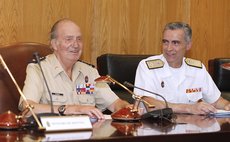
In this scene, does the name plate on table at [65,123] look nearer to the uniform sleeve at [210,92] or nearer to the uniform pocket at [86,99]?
the uniform pocket at [86,99]

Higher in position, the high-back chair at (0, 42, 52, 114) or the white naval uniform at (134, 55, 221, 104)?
the high-back chair at (0, 42, 52, 114)

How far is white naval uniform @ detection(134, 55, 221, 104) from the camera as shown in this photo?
162 inches

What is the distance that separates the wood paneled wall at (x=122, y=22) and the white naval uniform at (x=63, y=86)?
110 centimetres

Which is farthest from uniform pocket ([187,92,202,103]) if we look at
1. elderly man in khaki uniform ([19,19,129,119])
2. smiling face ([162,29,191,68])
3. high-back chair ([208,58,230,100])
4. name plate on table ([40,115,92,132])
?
name plate on table ([40,115,92,132])

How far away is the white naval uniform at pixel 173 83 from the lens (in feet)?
13.5

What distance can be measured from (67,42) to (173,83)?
3.20 ft

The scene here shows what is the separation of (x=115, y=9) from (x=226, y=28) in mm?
1426

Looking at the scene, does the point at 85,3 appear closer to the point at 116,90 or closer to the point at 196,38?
the point at 116,90

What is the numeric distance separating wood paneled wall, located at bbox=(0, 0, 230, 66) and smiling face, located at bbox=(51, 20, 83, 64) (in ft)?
3.66

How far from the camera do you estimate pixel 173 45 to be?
163 inches

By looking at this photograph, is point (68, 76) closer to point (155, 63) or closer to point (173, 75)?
point (155, 63)

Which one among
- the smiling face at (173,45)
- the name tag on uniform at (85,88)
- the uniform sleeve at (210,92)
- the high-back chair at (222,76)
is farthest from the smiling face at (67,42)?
the high-back chair at (222,76)

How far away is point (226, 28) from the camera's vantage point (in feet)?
19.4

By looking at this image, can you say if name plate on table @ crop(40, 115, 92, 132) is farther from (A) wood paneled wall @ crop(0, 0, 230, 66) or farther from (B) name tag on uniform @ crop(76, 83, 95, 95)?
(A) wood paneled wall @ crop(0, 0, 230, 66)
